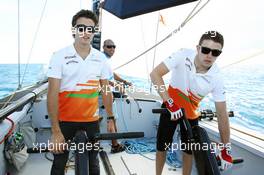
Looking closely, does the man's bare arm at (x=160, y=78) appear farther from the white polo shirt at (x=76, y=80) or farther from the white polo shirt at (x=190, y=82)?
the white polo shirt at (x=76, y=80)

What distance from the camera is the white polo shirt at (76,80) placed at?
1.60 meters

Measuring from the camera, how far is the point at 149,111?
12.8ft

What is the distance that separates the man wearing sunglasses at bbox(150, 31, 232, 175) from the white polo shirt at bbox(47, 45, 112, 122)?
0.49 m

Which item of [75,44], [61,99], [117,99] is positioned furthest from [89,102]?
[117,99]

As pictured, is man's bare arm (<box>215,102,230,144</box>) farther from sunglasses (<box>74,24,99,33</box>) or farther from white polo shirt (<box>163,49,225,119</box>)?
sunglasses (<box>74,24,99,33</box>)

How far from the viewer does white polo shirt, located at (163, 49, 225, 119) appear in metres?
1.84

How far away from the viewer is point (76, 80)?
5.34ft

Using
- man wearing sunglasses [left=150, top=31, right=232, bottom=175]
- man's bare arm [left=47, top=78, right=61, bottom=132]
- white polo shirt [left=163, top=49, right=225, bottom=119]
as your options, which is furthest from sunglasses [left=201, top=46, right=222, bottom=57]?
man's bare arm [left=47, top=78, right=61, bottom=132]

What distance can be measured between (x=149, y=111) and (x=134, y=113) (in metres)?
0.24

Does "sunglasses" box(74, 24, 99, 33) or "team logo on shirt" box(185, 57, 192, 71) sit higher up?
"sunglasses" box(74, 24, 99, 33)

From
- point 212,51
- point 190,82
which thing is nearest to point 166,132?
point 190,82

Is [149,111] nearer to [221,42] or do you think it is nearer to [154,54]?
[154,54]

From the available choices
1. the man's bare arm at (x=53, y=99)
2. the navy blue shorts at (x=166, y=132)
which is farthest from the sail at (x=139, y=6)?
the man's bare arm at (x=53, y=99)

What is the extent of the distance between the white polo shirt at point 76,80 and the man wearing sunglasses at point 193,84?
486 mm
